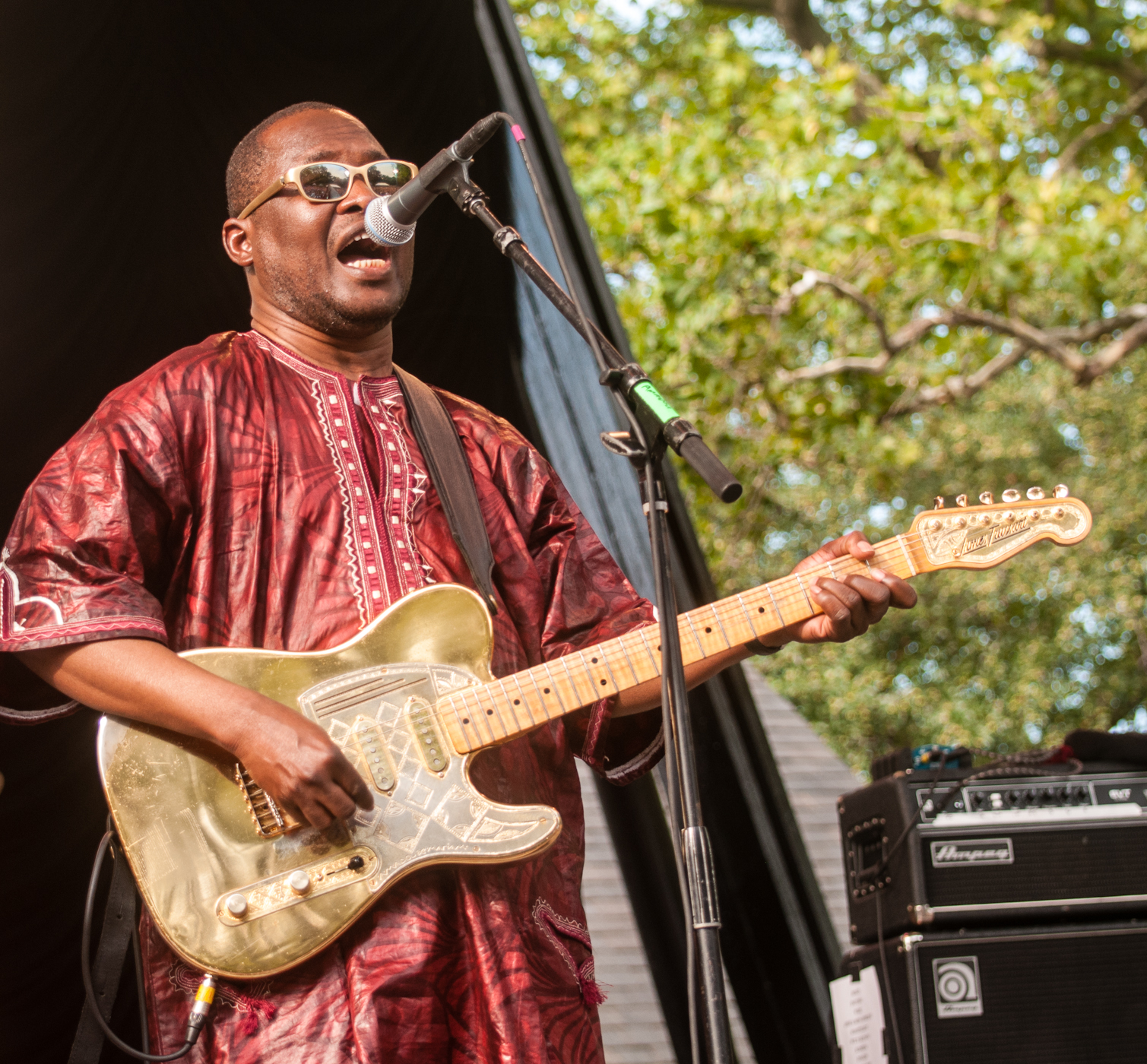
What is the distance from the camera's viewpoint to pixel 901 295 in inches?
386

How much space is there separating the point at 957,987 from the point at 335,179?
206 cm

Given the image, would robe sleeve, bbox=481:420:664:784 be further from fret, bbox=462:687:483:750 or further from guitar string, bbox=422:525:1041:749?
fret, bbox=462:687:483:750

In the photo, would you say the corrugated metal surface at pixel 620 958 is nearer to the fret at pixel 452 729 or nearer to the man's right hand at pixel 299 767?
the fret at pixel 452 729

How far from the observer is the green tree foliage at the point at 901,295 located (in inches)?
326

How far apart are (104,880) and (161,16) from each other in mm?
1733

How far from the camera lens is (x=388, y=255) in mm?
2297

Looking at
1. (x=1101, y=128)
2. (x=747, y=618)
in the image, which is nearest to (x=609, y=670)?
(x=747, y=618)

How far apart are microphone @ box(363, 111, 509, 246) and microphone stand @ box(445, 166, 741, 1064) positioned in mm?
123

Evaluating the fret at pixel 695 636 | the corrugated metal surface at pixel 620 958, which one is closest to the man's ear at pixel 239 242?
the fret at pixel 695 636

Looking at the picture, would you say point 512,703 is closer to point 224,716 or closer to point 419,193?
point 224,716

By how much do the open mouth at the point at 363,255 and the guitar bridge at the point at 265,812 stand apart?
93 cm

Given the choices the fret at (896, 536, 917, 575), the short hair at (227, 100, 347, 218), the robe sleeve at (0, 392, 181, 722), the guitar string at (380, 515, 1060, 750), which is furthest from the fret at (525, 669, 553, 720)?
the short hair at (227, 100, 347, 218)

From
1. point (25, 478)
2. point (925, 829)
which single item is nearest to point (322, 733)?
point (25, 478)

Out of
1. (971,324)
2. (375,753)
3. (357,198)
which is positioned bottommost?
(375,753)
